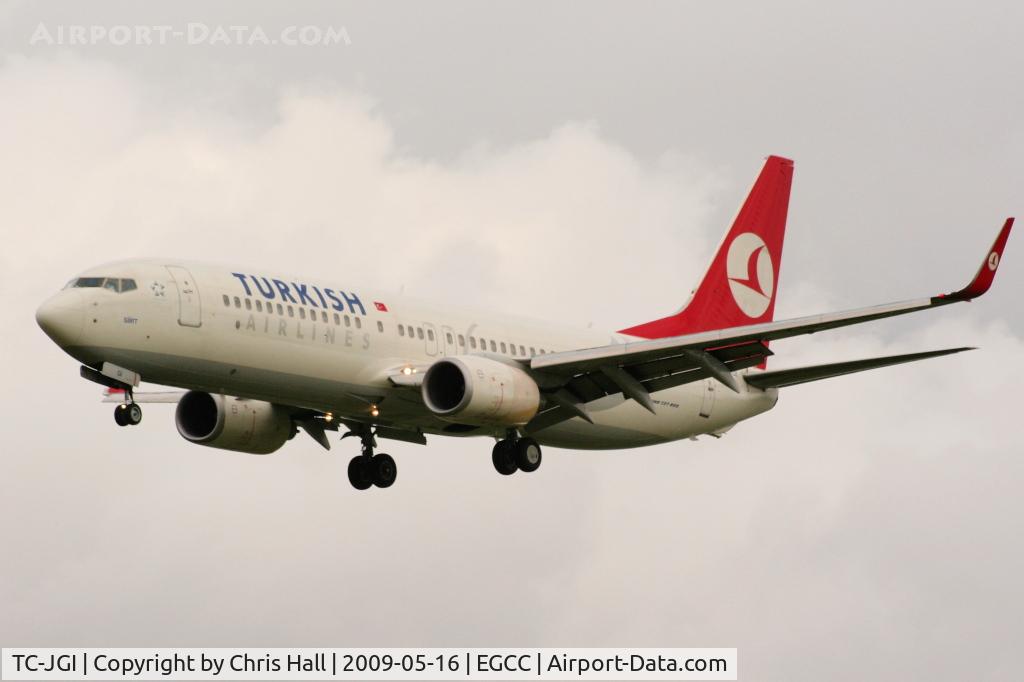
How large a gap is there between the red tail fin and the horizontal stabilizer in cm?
388

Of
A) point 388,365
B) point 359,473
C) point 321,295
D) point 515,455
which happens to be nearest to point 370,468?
point 359,473

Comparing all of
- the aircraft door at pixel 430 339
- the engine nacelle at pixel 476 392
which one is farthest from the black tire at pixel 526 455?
the aircraft door at pixel 430 339

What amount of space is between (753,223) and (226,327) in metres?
21.5

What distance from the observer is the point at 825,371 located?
162ft

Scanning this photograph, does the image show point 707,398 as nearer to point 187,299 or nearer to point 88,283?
point 187,299

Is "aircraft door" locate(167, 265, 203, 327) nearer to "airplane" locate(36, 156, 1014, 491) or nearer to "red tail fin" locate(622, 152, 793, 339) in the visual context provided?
"airplane" locate(36, 156, 1014, 491)

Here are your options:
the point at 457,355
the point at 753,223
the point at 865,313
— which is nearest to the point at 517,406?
the point at 457,355

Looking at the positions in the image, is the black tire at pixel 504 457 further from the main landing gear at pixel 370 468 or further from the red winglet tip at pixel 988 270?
the red winglet tip at pixel 988 270

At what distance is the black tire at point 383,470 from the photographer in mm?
50875

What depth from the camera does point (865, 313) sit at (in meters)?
41.9

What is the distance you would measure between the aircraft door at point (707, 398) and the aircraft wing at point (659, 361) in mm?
3379

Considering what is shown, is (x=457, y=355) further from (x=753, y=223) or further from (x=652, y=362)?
(x=753, y=223)

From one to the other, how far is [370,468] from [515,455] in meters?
4.85

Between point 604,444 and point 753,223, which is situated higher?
point 753,223
